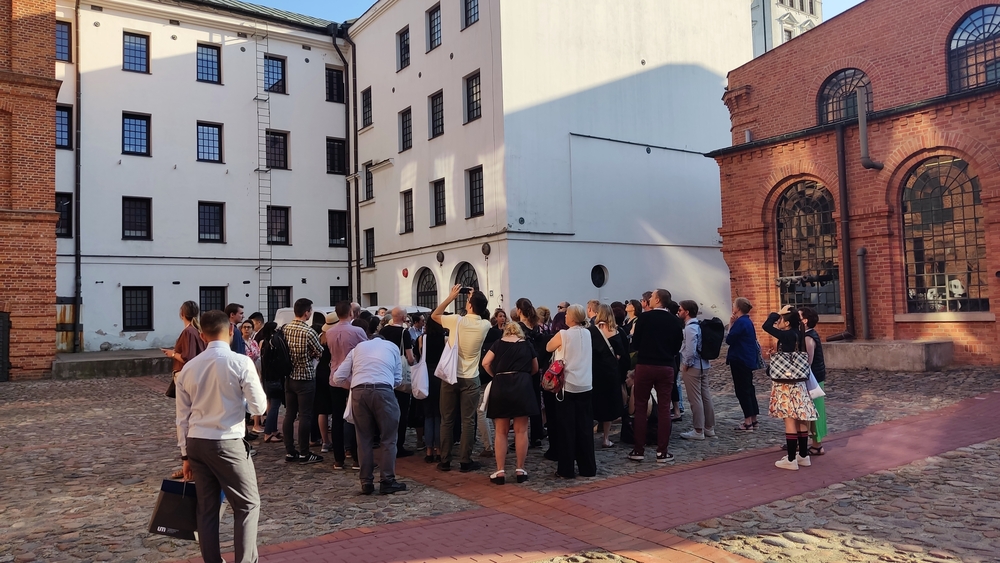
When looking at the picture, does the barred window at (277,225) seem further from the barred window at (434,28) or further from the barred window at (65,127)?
the barred window at (434,28)

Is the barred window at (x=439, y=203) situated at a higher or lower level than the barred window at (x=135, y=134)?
lower

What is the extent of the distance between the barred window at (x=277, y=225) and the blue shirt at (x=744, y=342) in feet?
74.4

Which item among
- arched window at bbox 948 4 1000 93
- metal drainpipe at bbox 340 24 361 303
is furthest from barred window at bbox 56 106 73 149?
arched window at bbox 948 4 1000 93

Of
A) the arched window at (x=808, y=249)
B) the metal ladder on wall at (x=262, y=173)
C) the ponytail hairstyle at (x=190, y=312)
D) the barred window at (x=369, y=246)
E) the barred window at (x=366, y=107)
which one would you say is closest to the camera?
the ponytail hairstyle at (x=190, y=312)

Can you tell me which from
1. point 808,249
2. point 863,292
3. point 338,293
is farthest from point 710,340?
point 338,293

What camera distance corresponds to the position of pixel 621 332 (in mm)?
9609

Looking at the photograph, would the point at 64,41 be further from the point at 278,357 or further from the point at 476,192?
the point at 278,357

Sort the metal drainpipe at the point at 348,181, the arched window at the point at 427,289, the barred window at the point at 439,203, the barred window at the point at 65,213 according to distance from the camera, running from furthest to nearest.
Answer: the metal drainpipe at the point at 348,181 < the arched window at the point at 427,289 < the barred window at the point at 439,203 < the barred window at the point at 65,213

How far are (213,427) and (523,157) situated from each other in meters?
18.6

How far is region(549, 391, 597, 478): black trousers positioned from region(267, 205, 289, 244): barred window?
23.6 m

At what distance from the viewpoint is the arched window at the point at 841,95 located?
64.0 ft

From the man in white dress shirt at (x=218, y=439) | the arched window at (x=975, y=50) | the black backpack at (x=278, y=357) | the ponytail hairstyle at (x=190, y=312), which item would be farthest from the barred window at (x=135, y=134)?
the arched window at (x=975, y=50)

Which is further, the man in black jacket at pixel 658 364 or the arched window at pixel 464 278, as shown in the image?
the arched window at pixel 464 278

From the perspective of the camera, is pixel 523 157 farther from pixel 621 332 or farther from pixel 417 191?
pixel 621 332
